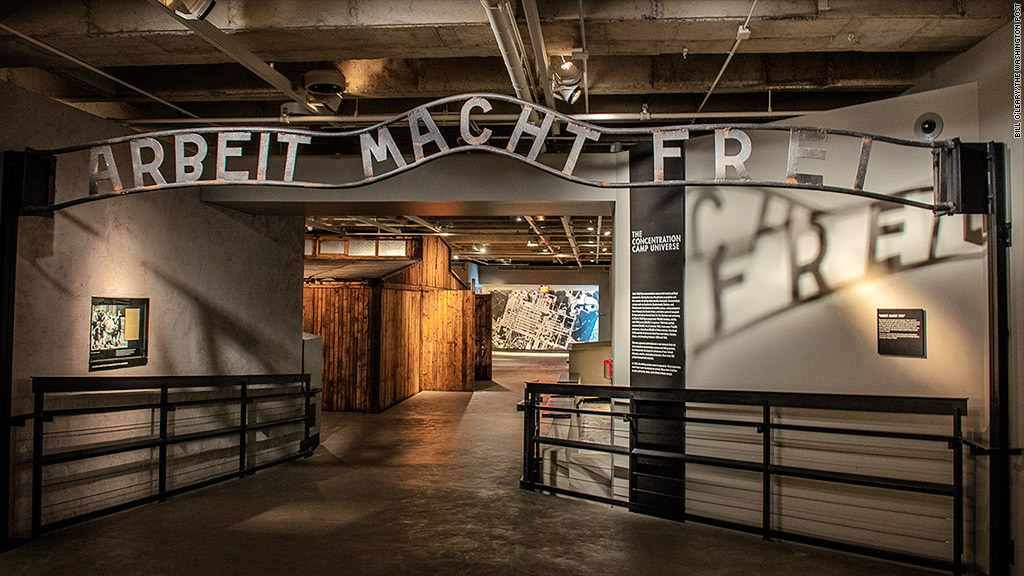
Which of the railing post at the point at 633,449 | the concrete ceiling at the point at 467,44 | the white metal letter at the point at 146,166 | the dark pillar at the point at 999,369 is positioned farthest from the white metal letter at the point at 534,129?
the dark pillar at the point at 999,369

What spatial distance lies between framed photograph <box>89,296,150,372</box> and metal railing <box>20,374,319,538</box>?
25cm

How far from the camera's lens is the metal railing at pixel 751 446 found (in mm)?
3785

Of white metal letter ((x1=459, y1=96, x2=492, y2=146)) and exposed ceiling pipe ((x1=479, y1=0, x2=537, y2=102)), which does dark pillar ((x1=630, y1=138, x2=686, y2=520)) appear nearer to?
exposed ceiling pipe ((x1=479, y1=0, x2=537, y2=102))

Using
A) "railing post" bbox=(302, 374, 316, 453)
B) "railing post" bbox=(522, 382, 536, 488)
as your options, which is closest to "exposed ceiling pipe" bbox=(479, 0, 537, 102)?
"railing post" bbox=(522, 382, 536, 488)

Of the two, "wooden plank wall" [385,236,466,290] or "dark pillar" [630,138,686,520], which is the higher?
→ "wooden plank wall" [385,236,466,290]

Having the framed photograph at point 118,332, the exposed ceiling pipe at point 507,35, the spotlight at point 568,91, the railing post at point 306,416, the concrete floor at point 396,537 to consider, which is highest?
the spotlight at point 568,91

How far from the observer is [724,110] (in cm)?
565

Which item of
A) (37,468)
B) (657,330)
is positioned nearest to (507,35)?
(657,330)

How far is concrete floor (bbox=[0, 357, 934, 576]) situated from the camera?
149 inches

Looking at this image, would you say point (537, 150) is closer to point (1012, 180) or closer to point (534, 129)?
point (534, 129)

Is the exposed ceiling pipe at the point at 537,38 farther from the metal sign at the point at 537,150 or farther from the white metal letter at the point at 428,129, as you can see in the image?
the white metal letter at the point at 428,129

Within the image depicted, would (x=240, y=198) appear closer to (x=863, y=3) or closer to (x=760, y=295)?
(x=760, y=295)

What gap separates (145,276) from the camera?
5.23 meters

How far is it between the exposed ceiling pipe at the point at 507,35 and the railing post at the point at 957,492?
134 inches
